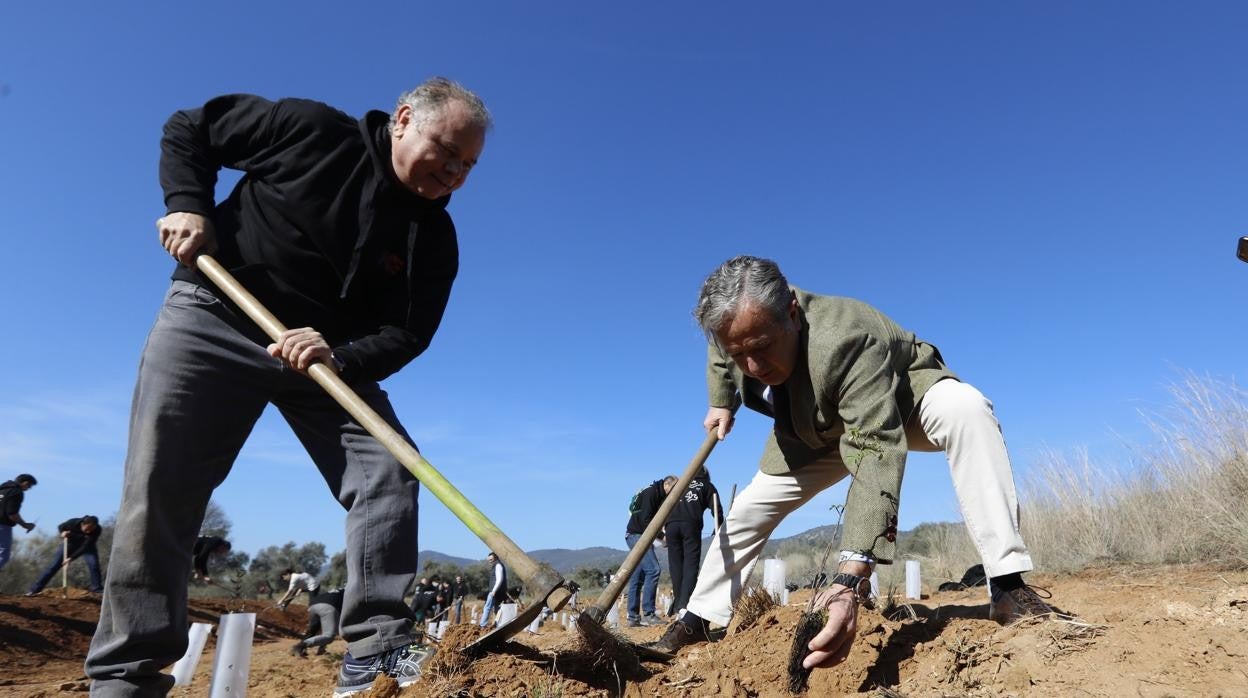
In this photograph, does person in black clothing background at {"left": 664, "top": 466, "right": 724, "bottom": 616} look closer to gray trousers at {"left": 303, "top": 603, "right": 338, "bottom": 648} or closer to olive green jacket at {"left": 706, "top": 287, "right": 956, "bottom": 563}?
gray trousers at {"left": 303, "top": 603, "right": 338, "bottom": 648}

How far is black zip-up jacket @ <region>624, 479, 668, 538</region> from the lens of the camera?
8930 mm

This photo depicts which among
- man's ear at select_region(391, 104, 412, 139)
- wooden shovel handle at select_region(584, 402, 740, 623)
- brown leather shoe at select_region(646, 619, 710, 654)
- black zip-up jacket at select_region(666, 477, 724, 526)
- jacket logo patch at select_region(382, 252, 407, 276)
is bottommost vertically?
brown leather shoe at select_region(646, 619, 710, 654)

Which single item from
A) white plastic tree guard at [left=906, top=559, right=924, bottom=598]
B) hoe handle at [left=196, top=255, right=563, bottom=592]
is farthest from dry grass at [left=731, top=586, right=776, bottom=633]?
white plastic tree guard at [left=906, top=559, right=924, bottom=598]

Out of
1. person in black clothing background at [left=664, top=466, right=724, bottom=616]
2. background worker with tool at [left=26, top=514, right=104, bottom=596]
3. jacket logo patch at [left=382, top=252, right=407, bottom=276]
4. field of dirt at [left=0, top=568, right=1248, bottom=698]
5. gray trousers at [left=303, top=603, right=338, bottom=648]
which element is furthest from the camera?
background worker with tool at [left=26, top=514, right=104, bottom=596]

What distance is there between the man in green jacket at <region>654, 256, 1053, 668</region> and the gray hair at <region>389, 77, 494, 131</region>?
1.07 meters

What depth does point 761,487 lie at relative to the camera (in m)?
3.66

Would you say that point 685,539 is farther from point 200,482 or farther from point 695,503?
point 200,482

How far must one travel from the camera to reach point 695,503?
874cm

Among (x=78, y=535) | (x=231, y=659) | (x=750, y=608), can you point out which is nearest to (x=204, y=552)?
(x=78, y=535)

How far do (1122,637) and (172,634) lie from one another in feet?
9.78

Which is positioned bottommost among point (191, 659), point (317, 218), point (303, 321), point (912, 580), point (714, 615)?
point (191, 659)

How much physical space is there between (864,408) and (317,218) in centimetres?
209

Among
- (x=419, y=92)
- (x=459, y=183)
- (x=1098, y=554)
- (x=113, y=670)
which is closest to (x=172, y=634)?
(x=113, y=670)

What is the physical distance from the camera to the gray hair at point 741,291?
8.95 ft
